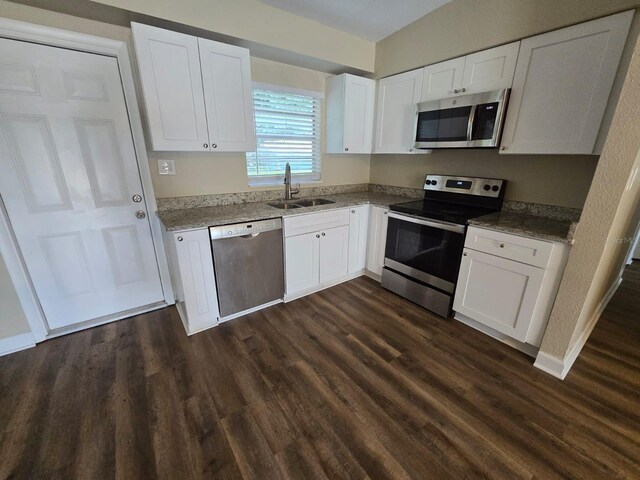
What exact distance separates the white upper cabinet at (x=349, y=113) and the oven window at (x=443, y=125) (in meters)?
0.69

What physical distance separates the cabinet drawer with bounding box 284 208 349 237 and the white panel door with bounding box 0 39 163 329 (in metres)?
1.25

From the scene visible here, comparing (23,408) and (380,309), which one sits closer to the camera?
(23,408)

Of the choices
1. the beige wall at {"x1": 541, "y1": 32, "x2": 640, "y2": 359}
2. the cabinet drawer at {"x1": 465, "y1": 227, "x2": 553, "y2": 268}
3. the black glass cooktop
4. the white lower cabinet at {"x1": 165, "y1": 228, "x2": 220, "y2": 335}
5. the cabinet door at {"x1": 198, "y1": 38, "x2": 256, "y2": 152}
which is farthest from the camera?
the black glass cooktop

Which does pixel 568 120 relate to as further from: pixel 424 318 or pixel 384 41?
pixel 384 41

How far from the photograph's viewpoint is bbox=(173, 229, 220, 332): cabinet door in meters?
1.97

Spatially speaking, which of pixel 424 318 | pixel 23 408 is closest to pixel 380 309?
pixel 424 318

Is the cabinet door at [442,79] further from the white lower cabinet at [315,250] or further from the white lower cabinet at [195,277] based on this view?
the white lower cabinet at [195,277]

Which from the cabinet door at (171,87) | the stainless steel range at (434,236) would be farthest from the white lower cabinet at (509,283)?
the cabinet door at (171,87)

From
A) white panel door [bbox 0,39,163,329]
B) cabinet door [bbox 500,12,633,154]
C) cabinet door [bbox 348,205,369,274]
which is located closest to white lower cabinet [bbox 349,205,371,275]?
cabinet door [bbox 348,205,369,274]

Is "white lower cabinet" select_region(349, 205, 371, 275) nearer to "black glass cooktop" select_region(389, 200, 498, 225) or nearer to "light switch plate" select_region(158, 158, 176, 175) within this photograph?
"black glass cooktop" select_region(389, 200, 498, 225)

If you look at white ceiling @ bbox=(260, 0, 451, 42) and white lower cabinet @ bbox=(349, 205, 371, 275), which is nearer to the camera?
white ceiling @ bbox=(260, 0, 451, 42)

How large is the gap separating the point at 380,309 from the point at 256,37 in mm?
2606

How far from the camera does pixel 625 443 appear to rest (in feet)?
4.47

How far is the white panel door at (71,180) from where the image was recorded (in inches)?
70.1
